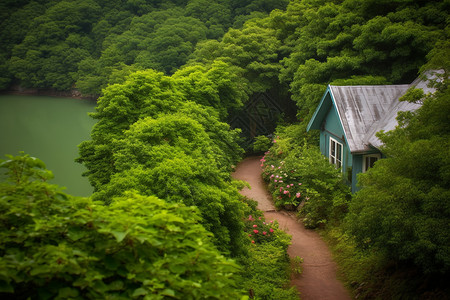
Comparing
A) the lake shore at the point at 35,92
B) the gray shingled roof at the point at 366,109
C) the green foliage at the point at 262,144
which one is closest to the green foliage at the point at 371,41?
the gray shingled roof at the point at 366,109

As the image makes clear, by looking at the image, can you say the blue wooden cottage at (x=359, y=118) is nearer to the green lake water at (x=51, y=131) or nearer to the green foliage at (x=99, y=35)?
the green lake water at (x=51, y=131)

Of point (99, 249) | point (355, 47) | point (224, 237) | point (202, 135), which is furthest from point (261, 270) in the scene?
point (355, 47)

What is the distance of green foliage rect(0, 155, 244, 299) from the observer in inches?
108

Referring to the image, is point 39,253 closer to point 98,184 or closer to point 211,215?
point 211,215

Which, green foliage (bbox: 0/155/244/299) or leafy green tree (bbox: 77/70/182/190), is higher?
leafy green tree (bbox: 77/70/182/190)

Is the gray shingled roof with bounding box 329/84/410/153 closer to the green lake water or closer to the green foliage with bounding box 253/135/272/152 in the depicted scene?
the green foliage with bounding box 253/135/272/152

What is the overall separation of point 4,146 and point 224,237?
24.4 m

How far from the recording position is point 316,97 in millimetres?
14711

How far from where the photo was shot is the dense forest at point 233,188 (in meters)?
Result: 3.00

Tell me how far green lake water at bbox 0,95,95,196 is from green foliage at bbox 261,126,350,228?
9.51 meters

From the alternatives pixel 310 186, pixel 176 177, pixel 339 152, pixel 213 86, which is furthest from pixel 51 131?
pixel 176 177

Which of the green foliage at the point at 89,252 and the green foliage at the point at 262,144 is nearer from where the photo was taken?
the green foliage at the point at 89,252

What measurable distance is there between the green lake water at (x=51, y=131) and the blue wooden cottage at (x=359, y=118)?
11975 millimetres

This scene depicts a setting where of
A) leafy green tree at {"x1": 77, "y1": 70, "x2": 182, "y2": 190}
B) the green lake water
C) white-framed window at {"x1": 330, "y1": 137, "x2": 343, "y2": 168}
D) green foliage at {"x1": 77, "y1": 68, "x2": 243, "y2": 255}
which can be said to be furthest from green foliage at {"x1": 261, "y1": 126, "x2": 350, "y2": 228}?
the green lake water
